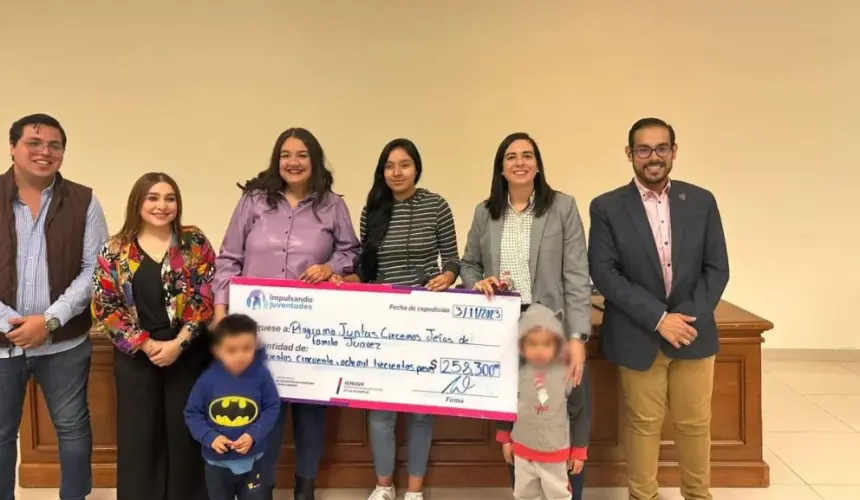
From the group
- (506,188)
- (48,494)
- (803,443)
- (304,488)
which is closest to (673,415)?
(506,188)

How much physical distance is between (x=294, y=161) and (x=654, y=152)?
4.41 feet

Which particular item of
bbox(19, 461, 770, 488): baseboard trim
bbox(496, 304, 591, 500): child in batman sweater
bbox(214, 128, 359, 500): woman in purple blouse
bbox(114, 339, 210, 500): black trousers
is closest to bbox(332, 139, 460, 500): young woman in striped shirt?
bbox(214, 128, 359, 500): woman in purple blouse

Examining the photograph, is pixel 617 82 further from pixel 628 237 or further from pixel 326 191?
pixel 326 191

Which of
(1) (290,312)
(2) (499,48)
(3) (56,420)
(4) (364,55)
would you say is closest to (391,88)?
(4) (364,55)

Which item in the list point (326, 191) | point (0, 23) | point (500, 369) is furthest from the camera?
point (0, 23)

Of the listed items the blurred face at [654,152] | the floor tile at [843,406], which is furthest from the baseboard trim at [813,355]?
the blurred face at [654,152]

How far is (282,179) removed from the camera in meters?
2.39

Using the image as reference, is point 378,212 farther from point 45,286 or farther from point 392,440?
point 45,286

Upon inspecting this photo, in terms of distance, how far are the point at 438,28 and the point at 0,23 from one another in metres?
3.12

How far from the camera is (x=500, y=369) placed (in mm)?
2135

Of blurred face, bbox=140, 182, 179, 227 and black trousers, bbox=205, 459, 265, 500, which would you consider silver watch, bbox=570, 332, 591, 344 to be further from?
blurred face, bbox=140, 182, 179, 227

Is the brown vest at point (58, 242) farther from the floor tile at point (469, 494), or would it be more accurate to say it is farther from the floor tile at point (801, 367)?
the floor tile at point (801, 367)

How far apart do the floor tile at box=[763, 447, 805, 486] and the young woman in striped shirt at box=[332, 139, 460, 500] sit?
1.62 meters

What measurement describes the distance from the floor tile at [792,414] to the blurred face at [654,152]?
198 cm
